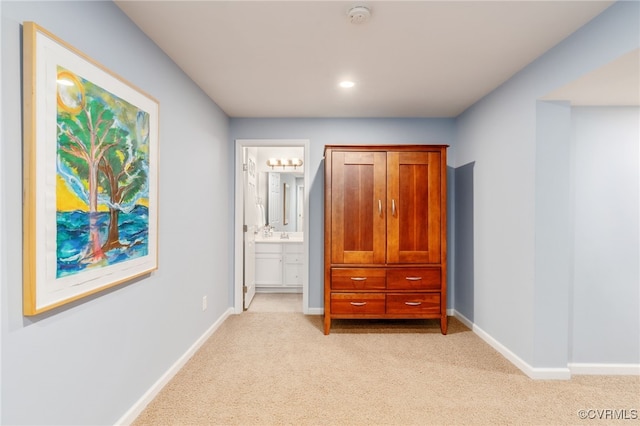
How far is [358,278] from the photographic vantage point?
10.8 ft

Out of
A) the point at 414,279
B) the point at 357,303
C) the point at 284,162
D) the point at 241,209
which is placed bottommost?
the point at 357,303

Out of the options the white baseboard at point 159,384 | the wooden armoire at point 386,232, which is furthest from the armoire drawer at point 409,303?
the white baseboard at point 159,384

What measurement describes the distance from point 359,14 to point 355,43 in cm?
37

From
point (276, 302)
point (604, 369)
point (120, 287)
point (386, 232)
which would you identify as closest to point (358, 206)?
point (386, 232)

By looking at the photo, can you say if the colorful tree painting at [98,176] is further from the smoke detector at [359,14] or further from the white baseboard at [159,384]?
the smoke detector at [359,14]

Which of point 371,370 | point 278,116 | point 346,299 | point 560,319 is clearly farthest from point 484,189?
point 278,116

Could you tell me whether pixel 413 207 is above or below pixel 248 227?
above

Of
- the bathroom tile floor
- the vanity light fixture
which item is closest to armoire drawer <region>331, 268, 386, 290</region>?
the bathroom tile floor

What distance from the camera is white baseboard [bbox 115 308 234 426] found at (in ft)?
6.22

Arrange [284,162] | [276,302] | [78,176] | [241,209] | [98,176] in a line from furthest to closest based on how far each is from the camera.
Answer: [284,162], [276,302], [241,209], [98,176], [78,176]

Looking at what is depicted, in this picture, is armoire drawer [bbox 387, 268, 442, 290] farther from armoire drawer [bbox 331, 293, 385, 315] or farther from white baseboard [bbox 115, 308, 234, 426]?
white baseboard [bbox 115, 308, 234, 426]

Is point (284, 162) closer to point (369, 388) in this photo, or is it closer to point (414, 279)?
point (414, 279)

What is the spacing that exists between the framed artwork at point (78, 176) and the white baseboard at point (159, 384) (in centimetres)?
77

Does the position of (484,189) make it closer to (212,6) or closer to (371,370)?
(371,370)
